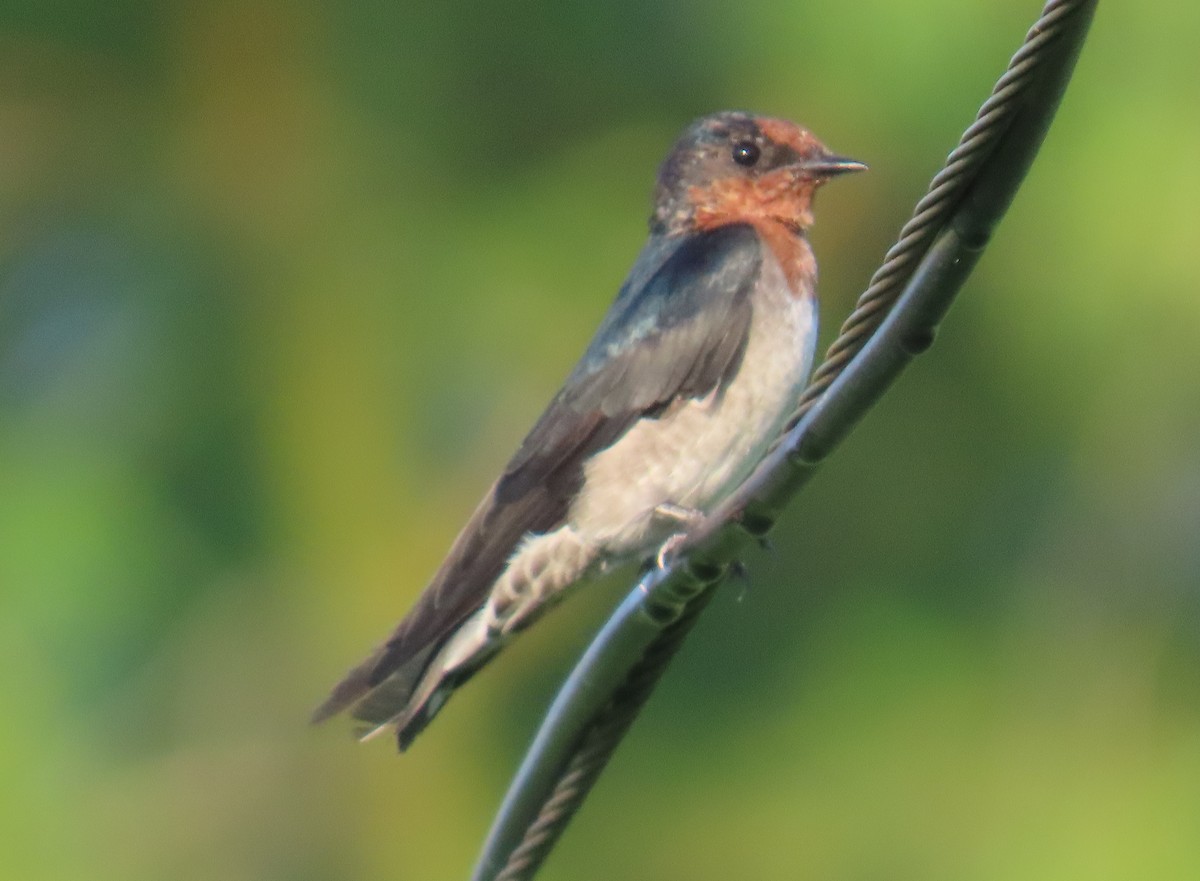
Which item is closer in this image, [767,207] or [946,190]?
[946,190]

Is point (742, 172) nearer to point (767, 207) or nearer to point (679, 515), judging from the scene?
point (767, 207)

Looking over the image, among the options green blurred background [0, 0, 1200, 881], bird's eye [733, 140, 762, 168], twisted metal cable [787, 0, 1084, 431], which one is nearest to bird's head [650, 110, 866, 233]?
bird's eye [733, 140, 762, 168]

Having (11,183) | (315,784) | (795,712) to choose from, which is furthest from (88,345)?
(795,712)

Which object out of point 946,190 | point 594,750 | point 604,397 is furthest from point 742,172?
point 946,190

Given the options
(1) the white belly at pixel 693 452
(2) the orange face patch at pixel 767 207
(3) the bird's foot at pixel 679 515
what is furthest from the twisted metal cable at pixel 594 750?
(2) the orange face patch at pixel 767 207

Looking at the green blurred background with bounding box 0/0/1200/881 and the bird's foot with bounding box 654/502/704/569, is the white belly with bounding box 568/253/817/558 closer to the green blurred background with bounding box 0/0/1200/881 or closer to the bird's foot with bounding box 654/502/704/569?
the bird's foot with bounding box 654/502/704/569

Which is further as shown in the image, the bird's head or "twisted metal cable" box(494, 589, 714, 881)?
the bird's head

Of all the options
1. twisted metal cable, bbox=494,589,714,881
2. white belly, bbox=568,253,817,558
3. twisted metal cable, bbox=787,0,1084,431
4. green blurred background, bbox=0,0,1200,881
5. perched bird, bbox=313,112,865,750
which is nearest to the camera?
twisted metal cable, bbox=787,0,1084,431

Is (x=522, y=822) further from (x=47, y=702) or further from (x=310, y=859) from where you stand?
(x=47, y=702)

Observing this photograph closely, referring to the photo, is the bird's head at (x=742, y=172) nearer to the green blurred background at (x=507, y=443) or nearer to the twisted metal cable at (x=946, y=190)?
the green blurred background at (x=507, y=443)
